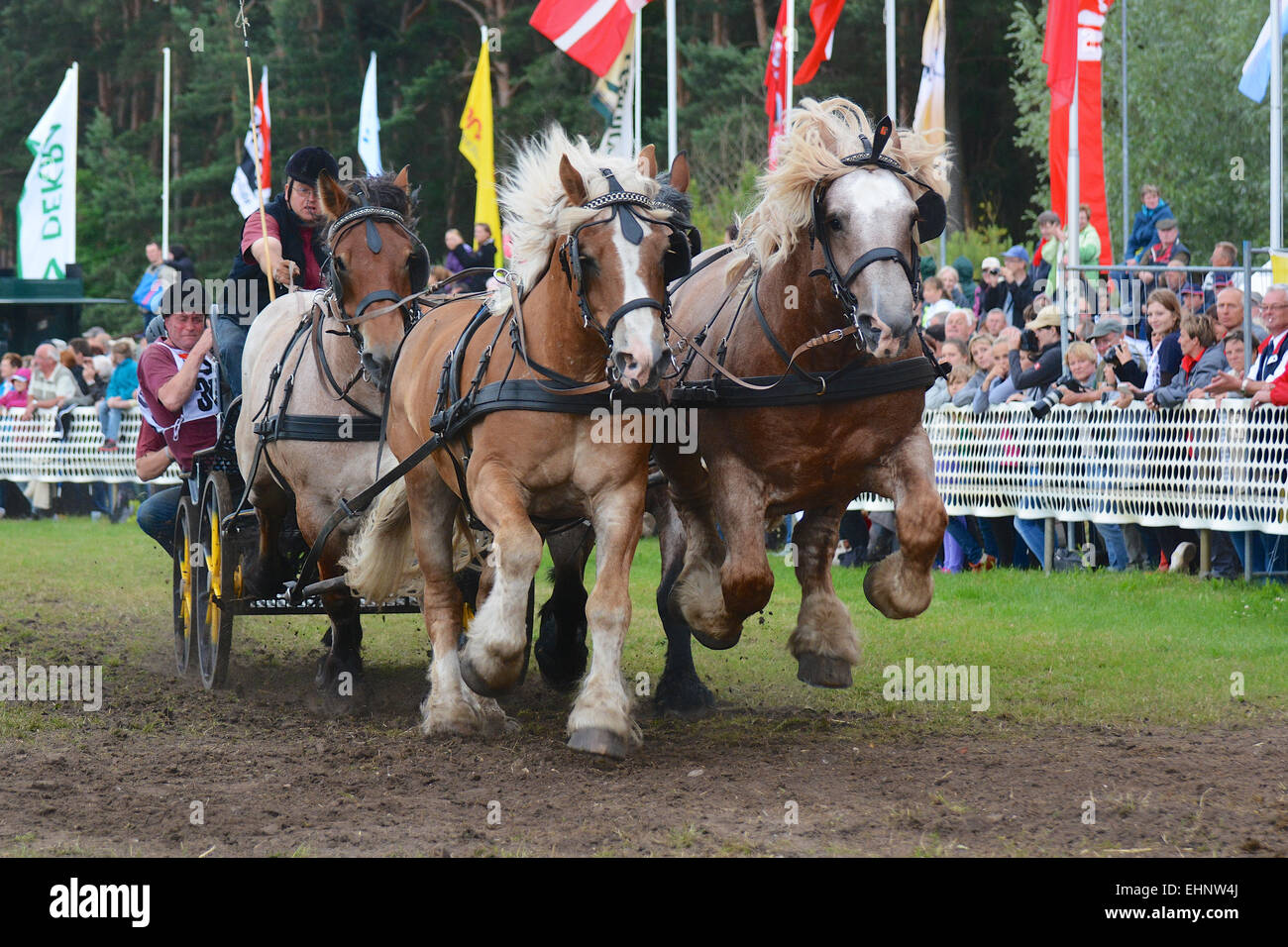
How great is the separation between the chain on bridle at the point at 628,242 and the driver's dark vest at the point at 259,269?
3053 millimetres

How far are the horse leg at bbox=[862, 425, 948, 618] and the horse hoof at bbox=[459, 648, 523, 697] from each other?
57.8 inches

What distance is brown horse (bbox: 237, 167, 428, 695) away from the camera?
22.8 ft

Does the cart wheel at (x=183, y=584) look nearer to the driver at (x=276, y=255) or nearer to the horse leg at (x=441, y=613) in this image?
the driver at (x=276, y=255)

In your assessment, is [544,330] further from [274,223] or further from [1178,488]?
[1178,488]

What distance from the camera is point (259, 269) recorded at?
342 inches

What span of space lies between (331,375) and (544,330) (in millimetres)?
1755

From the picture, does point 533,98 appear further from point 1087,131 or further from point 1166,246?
point 1087,131

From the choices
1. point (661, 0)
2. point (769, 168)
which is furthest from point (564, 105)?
point (769, 168)

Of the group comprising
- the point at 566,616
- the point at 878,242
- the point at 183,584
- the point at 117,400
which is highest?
the point at 117,400

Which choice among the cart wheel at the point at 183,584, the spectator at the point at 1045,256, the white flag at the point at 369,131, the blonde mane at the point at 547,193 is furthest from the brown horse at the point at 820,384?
the white flag at the point at 369,131

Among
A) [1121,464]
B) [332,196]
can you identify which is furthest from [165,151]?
[332,196]

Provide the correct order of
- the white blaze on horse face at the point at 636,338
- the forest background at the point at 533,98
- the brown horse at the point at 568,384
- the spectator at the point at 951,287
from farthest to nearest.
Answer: the forest background at the point at 533,98
the spectator at the point at 951,287
the brown horse at the point at 568,384
the white blaze on horse face at the point at 636,338

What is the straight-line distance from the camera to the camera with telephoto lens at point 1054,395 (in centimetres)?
1133

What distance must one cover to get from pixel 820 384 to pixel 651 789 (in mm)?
1620
